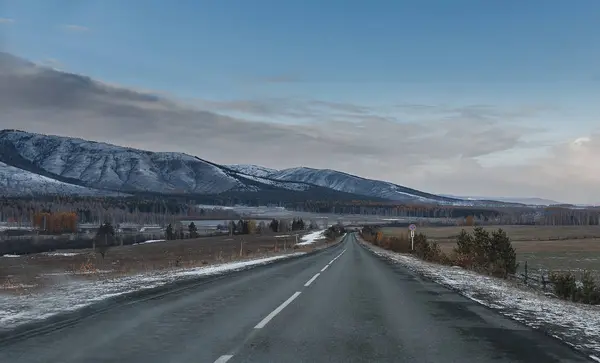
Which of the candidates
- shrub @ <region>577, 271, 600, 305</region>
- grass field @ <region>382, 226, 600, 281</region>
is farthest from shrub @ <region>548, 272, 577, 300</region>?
grass field @ <region>382, 226, 600, 281</region>

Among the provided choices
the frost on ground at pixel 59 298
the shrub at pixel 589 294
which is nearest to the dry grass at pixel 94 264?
the frost on ground at pixel 59 298

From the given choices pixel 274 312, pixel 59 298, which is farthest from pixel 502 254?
pixel 59 298

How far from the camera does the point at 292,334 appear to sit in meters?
10.8

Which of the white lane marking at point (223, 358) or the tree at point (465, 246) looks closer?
the white lane marking at point (223, 358)

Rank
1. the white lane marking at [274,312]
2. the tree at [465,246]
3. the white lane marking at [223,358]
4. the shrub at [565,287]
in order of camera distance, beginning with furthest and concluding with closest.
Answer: the tree at [465,246] → the shrub at [565,287] → the white lane marking at [274,312] → the white lane marking at [223,358]

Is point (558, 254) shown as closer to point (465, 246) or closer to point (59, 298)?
point (465, 246)

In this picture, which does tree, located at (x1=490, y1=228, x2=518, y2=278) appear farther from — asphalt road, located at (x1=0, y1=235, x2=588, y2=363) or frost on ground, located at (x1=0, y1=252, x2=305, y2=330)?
frost on ground, located at (x1=0, y1=252, x2=305, y2=330)

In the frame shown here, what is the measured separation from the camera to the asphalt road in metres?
8.84

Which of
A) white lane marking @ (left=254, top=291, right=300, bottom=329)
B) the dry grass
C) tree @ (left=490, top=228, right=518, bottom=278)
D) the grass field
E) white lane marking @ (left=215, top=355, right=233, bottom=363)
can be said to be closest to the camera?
white lane marking @ (left=215, top=355, right=233, bottom=363)

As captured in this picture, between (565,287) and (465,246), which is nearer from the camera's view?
(565,287)

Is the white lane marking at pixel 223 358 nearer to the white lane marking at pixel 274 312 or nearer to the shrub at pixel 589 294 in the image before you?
the white lane marking at pixel 274 312

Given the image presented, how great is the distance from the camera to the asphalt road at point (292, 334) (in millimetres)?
8836

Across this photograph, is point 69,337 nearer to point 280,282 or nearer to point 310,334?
point 310,334

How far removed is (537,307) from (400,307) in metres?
3.68
